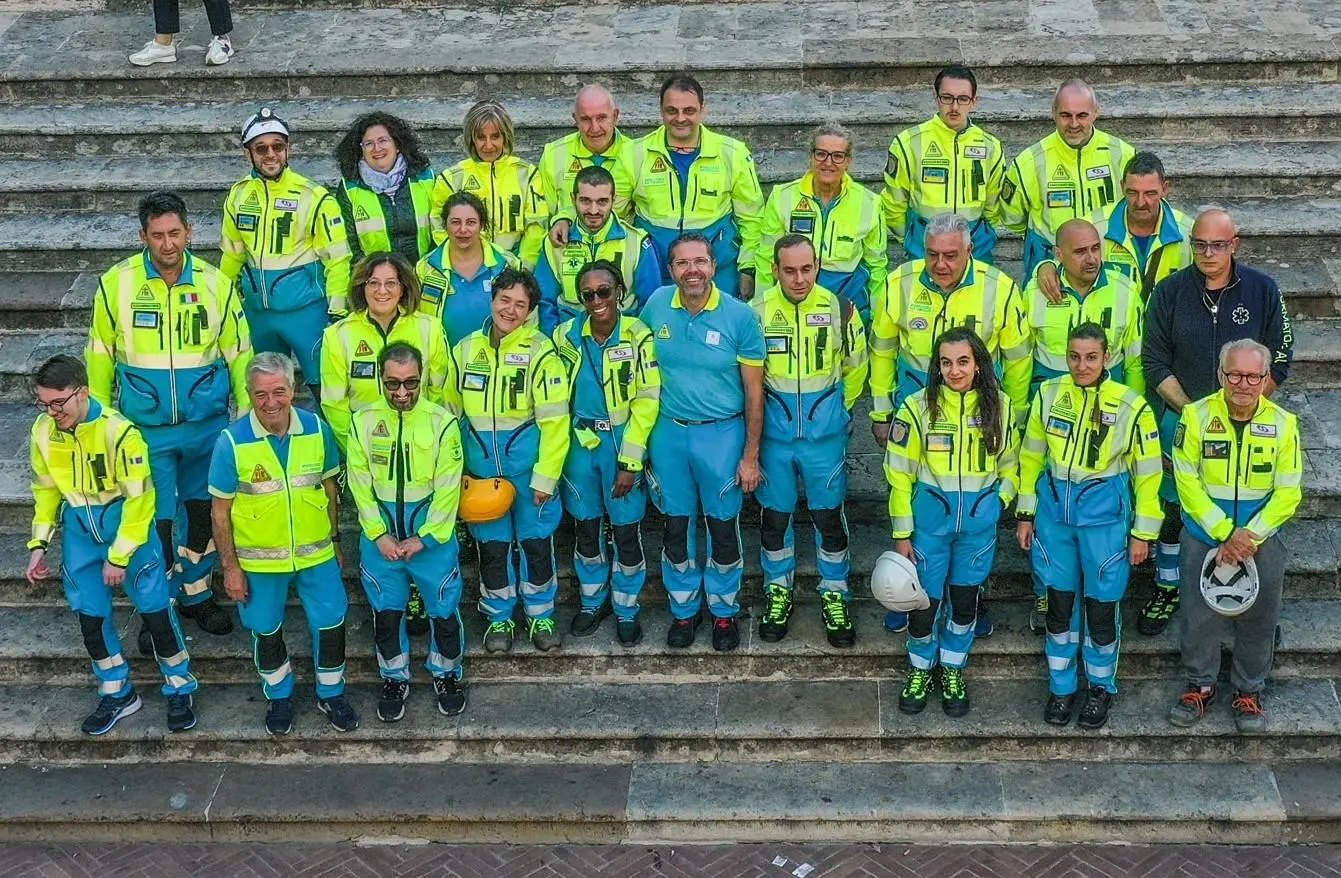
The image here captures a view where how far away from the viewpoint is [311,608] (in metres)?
8.82

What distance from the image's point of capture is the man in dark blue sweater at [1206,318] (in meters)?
8.45

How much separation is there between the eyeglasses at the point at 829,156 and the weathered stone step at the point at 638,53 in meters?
3.40

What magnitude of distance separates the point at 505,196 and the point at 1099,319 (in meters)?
3.20

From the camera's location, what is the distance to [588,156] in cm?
952

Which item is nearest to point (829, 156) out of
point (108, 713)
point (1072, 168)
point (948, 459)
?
point (1072, 168)

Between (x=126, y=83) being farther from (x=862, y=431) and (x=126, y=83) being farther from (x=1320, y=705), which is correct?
(x=1320, y=705)

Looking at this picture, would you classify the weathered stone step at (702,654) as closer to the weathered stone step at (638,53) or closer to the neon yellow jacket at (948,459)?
the neon yellow jacket at (948,459)

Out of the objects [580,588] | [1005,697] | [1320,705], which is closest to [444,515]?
[580,588]

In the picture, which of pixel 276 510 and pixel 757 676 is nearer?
pixel 276 510

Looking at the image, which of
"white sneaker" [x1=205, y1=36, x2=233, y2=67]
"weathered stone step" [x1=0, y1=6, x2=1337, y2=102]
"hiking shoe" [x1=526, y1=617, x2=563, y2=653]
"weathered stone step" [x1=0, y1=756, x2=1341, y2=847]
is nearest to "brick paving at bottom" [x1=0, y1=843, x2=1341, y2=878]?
"weathered stone step" [x1=0, y1=756, x2=1341, y2=847]

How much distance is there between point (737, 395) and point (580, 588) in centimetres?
154

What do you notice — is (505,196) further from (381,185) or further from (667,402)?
(667,402)

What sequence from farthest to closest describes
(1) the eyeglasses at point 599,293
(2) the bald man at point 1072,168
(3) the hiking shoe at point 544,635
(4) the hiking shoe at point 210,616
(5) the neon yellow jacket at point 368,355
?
1. (4) the hiking shoe at point 210,616
2. (3) the hiking shoe at point 544,635
3. (2) the bald man at point 1072,168
4. (5) the neon yellow jacket at point 368,355
5. (1) the eyeglasses at point 599,293

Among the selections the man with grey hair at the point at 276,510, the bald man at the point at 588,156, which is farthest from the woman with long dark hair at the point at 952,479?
the man with grey hair at the point at 276,510
